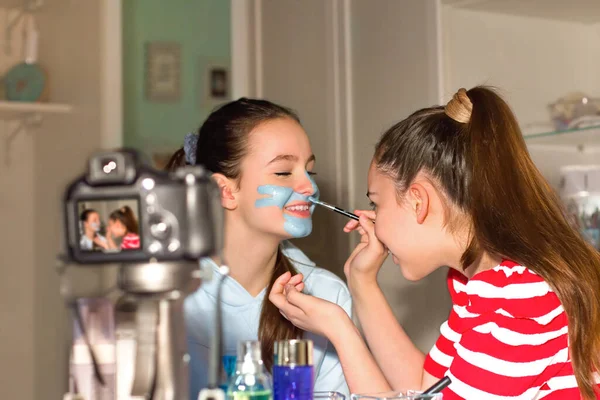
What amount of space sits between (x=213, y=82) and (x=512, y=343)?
1.81m

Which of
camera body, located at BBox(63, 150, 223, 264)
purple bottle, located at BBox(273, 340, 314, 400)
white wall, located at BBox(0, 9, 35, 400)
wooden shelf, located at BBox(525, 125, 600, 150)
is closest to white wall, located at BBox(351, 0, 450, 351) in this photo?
wooden shelf, located at BBox(525, 125, 600, 150)

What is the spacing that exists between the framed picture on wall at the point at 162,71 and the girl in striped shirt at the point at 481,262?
4.71 ft

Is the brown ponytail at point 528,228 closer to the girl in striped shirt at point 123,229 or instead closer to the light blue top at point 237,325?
the light blue top at point 237,325

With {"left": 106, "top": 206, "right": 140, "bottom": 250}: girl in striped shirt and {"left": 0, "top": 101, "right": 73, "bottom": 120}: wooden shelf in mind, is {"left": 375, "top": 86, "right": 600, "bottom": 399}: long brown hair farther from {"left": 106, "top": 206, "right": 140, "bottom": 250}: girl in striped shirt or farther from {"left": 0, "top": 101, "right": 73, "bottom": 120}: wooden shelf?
{"left": 0, "top": 101, "right": 73, "bottom": 120}: wooden shelf

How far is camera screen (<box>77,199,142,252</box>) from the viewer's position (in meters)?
0.69

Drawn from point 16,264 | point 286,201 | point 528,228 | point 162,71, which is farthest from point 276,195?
point 16,264

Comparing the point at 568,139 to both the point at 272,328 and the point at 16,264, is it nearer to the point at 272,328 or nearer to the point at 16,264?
the point at 272,328

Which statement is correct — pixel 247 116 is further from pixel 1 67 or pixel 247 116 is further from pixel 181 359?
pixel 1 67

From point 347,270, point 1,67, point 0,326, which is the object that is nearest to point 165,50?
point 1,67

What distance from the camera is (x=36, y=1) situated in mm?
2506

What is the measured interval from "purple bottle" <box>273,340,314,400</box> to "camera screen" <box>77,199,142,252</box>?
208 mm

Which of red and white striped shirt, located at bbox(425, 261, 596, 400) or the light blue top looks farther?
the light blue top

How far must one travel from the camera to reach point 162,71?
8.55ft

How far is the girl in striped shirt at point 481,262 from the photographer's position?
3.48ft
